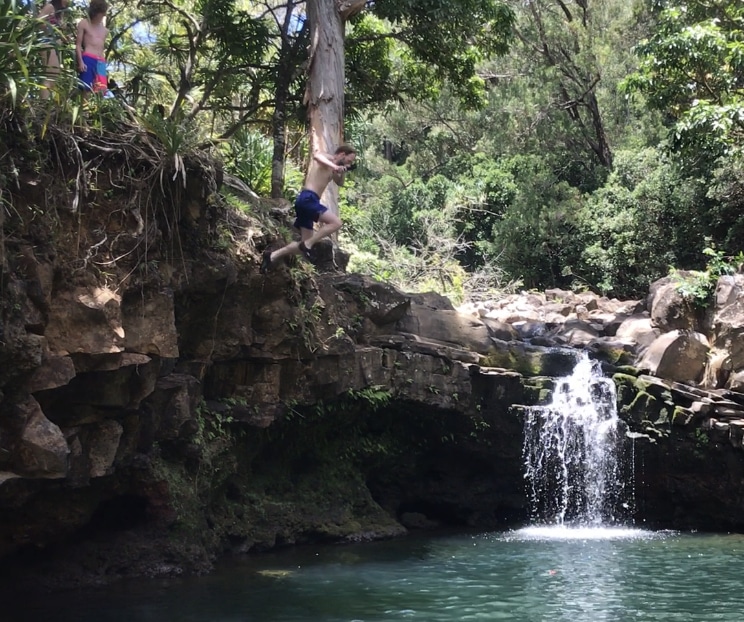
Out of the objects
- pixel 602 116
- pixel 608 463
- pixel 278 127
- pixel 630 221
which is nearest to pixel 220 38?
pixel 278 127

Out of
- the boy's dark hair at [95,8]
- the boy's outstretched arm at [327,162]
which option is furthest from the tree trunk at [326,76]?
the boy's dark hair at [95,8]

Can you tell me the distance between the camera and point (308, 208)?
9820mm

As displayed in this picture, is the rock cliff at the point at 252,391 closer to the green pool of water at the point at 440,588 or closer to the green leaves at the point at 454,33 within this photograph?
the green pool of water at the point at 440,588

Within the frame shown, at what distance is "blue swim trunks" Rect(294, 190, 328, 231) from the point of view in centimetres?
980

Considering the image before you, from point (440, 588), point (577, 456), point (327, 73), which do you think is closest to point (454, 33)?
point (327, 73)

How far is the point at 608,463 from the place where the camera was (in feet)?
49.9

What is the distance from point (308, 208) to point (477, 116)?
2232 centimetres

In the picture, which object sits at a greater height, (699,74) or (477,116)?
(477,116)

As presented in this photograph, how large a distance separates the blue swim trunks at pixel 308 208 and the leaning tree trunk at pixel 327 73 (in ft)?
14.5

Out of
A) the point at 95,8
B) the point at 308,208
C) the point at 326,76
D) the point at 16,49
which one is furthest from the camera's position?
the point at 326,76

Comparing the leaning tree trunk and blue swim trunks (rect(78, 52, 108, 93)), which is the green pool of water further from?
the leaning tree trunk

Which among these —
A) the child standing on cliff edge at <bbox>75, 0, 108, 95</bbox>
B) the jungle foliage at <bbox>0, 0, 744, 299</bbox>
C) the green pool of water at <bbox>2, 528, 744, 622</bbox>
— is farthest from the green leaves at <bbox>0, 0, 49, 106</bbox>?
the green pool of water at <bbox>2, 528, 744, 622</bbox>

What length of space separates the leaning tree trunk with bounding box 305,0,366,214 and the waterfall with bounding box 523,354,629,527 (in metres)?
5.20

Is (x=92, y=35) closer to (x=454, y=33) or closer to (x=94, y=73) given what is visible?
(x=94, y=73)
